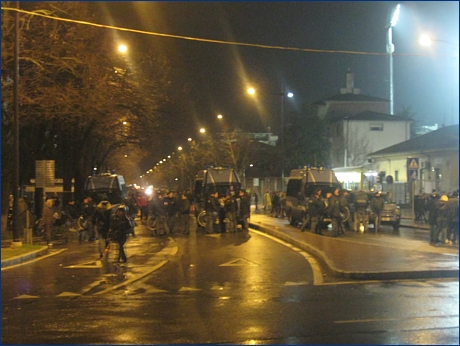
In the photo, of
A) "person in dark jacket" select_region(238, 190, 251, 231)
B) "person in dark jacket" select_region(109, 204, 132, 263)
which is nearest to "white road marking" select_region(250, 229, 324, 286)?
"person in dark jacket" select_region(109, 204, 132, 263)

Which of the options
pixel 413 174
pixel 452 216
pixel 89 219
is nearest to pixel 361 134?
pixel 413 174

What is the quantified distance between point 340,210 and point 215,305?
13734 mm

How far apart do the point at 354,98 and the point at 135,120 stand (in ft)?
131

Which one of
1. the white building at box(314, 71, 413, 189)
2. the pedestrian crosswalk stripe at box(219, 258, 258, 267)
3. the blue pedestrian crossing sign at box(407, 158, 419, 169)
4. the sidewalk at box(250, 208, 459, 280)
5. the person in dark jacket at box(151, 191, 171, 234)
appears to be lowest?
the pedestrian crosswalk stripe at box(219, 258, 258, 267)

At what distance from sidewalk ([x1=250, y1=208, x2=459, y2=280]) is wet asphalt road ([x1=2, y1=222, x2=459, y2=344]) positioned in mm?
552

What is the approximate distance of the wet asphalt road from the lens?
26.7 ft

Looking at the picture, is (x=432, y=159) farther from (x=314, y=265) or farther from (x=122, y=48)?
(x=314, y=265)

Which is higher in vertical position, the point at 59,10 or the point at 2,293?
the point at 59,10

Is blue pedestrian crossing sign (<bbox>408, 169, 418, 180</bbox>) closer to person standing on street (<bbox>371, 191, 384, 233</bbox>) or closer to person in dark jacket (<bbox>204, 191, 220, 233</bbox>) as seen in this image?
person standing on street (<bbox>371, 191, 384, 233</bbox>)

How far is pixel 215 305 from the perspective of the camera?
10.3 meters

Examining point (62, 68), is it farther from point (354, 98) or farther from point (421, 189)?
point (354, 98)

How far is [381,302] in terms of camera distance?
1040cm

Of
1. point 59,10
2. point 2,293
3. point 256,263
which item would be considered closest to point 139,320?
point 2,293

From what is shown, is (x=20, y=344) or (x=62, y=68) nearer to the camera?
(x=20, y=344)
